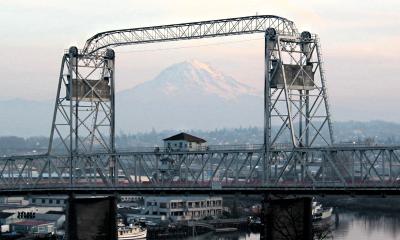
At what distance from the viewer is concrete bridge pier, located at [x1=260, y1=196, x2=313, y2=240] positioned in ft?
177

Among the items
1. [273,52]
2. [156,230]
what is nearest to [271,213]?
[273,52]

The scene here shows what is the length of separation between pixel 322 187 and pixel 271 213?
339 centimetres

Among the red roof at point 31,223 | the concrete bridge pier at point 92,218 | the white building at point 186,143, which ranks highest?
the white building at point 186,143

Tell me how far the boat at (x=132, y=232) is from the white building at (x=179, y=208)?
46.9ft

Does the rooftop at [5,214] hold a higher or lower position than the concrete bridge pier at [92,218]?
lower

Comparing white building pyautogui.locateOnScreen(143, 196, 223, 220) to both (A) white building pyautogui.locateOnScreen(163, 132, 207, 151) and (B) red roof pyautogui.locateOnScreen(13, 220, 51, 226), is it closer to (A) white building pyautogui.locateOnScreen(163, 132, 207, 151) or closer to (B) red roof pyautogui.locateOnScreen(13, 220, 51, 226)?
(B) red roof pyautogui.locateOnScreen(13, 220, 51, 226)

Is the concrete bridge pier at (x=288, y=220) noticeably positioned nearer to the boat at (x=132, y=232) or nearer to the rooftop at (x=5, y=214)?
the boat at (x=132, y=232)

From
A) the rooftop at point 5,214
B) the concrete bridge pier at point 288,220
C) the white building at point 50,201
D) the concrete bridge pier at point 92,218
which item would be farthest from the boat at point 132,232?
the concrete bridge pier at point 288,220

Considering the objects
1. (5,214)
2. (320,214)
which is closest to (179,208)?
(320,214)

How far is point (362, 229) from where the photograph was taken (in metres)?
102

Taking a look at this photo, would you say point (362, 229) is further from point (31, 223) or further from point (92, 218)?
point (92, 218)

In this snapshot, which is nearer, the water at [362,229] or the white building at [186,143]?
the white building at [186,143]

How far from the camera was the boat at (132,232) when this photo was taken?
88312mm

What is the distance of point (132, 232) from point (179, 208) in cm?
1998
